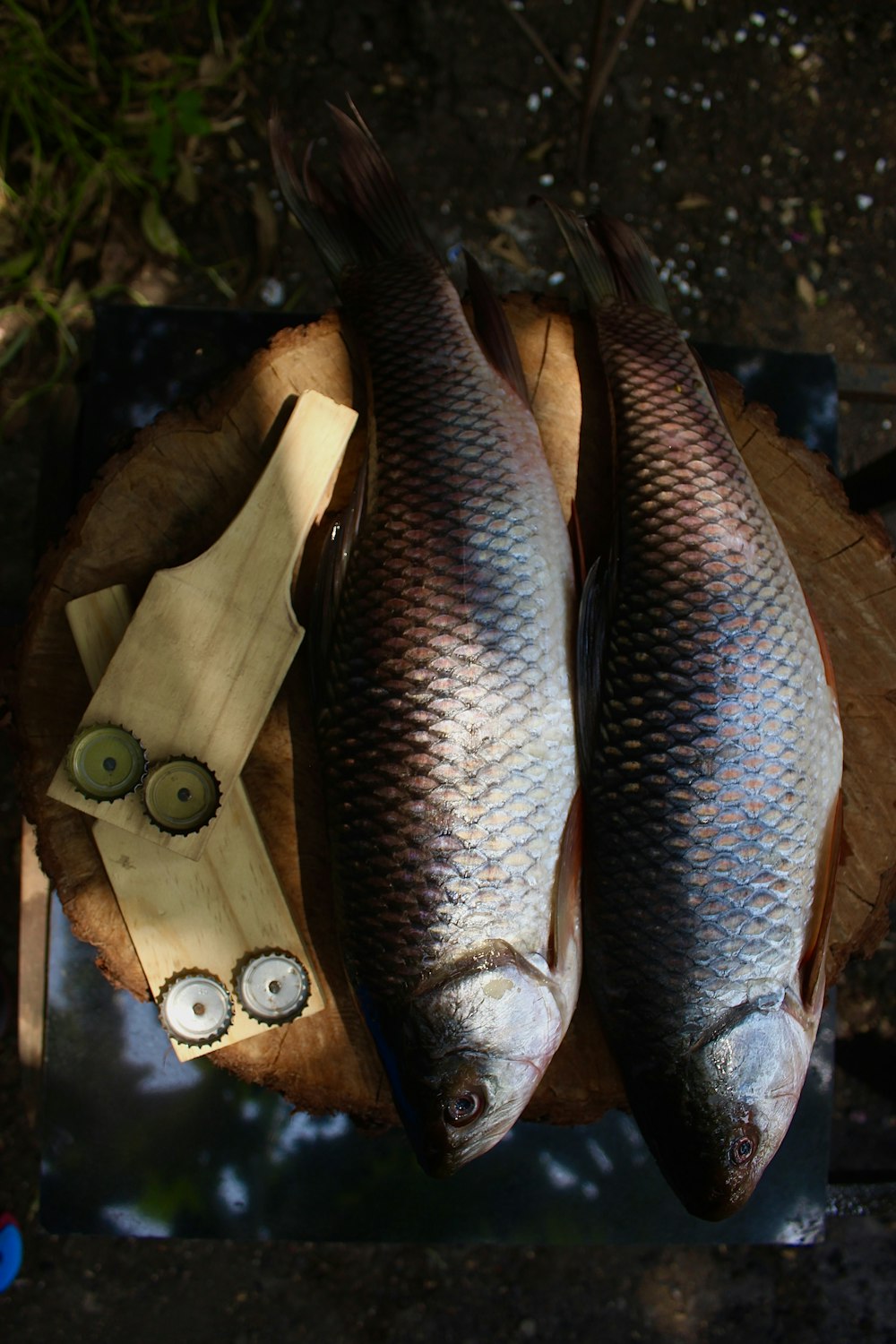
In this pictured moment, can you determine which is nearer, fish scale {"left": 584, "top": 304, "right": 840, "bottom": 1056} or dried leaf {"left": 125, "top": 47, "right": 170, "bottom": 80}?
fish scale {"left": 584, "top": 304, "right": 840, "bottom": 1056}

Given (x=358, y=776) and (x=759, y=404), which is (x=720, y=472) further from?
(x=358, y=776)

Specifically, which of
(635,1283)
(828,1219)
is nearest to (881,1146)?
(828,1219)

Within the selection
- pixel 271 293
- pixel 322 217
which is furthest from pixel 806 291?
pixel 322 217

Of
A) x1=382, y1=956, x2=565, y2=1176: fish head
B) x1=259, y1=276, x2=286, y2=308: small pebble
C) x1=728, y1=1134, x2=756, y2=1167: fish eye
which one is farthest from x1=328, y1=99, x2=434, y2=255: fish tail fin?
x1=728, y1=1134, x2=756, y2=1167: fish eye

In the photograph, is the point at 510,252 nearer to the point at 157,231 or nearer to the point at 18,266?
the point at 157,231

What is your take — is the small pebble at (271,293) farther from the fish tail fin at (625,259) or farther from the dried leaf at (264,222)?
the fish tail fin at (625,259)

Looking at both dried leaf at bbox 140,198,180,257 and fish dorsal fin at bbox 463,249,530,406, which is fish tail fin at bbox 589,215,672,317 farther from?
dried leaf at bbox 140,198,180,257
